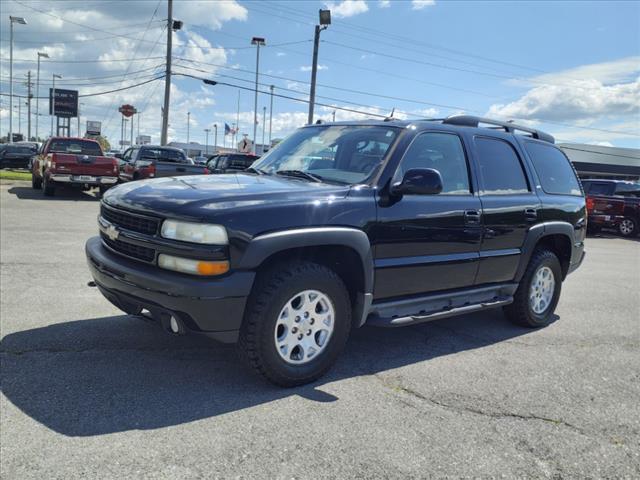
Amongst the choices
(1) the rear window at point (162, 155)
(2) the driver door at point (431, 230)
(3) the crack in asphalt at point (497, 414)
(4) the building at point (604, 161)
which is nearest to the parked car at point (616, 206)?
(1) the rear window at point (162, 155)

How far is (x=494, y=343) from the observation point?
489cm

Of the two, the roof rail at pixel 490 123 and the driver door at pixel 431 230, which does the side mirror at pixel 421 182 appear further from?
the roof rail at pixel 490 123

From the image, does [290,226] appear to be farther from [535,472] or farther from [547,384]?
[547,384]

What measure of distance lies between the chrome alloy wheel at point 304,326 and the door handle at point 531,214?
240 cm

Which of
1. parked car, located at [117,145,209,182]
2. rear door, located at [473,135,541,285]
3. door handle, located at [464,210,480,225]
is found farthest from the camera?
parked car, located at [117,145,209,182]

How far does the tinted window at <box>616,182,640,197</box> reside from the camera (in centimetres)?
1659

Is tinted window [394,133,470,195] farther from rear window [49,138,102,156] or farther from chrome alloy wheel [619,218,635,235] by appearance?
rear window [49,138,102,156]

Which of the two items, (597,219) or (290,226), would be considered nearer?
(290,226)

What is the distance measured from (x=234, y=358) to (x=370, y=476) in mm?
1720

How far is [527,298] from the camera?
526 cm

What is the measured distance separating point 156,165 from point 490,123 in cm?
1220

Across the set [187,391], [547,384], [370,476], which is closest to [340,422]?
[370,476]

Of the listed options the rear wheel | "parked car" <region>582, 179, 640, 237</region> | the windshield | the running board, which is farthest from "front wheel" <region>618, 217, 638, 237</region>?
the rear wheel

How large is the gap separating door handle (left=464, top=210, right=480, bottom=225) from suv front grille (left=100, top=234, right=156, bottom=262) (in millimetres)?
2496
